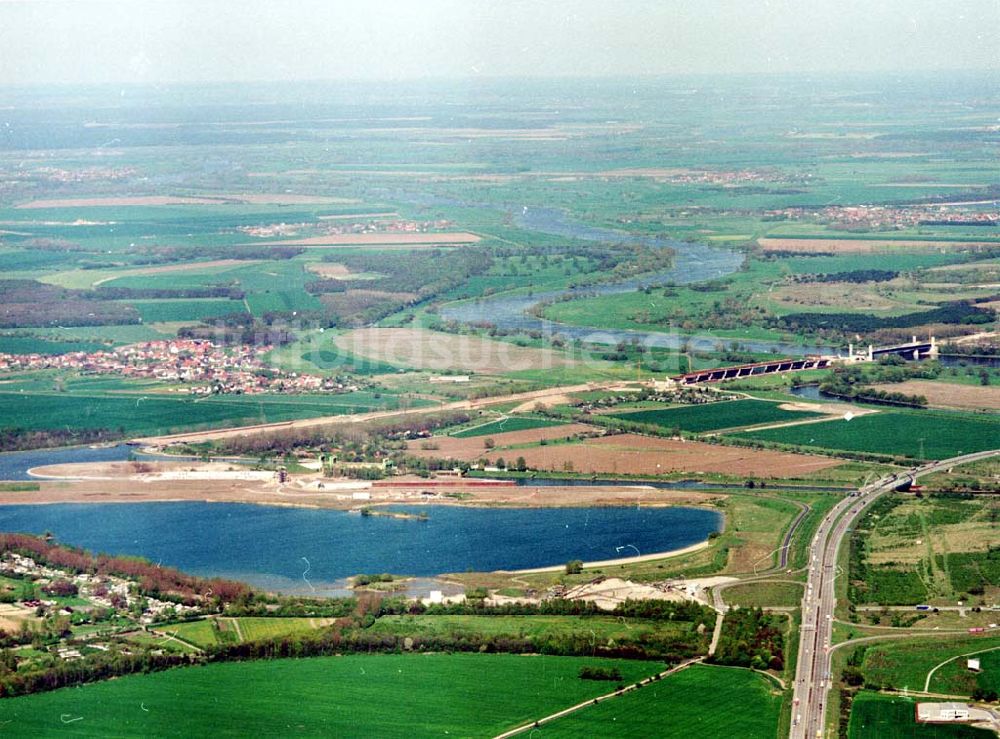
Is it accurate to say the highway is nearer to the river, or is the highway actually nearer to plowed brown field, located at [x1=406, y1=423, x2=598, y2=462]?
plowed brown field, located at [x1=406, y1=423, x2=598, y2=462]

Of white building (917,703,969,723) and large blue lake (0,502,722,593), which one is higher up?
large blue lake (0,502,722,593)

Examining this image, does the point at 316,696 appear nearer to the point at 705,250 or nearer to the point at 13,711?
the point at 13,711

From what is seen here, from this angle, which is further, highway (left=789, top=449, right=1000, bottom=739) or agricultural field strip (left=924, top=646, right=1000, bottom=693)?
agricultural field strip (left=924, top=646, right=1000, bottom=693)

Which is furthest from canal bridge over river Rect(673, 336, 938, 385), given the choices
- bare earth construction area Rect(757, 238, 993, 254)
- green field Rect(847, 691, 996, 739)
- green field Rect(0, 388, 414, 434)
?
green field Rect(847, 691, 996, 739)

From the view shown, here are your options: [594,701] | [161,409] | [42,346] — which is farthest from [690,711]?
[42,346]

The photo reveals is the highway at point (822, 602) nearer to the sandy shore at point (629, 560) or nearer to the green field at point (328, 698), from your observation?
the sandy shore at point (629, 560)

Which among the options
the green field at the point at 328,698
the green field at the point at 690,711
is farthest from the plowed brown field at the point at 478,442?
the green field at the point at 690,711
